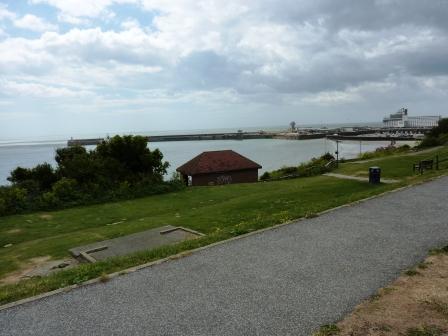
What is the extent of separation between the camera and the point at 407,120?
184125mm

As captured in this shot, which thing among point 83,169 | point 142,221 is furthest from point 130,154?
point 142,221

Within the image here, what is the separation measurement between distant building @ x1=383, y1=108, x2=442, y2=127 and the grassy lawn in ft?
589

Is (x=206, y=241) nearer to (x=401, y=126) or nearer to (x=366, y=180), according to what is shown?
(x=366, y=180)

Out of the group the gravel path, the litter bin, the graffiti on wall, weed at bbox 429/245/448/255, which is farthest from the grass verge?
the graffiti on wall

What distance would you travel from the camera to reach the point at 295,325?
4293 millimetres

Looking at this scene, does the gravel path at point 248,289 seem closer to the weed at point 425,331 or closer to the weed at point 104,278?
the weed at point 104,278

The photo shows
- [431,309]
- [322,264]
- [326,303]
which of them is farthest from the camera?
[322,264]

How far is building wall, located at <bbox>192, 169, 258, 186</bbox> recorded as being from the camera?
31.1 meters

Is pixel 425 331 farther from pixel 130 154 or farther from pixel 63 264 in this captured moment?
pixel 130 154

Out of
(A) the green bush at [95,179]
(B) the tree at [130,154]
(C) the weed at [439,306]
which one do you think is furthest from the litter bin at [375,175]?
(C) the weed at [439,306]

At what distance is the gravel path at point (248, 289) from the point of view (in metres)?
4.46

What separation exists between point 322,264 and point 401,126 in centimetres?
19094

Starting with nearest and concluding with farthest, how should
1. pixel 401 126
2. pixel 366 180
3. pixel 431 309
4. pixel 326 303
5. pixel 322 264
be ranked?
pixel 431 309 → pixel 326 303 → pixel 322 264 → pixel 366 180 → pixel 401 126

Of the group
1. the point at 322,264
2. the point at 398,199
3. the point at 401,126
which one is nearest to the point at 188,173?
the point at 398,199
